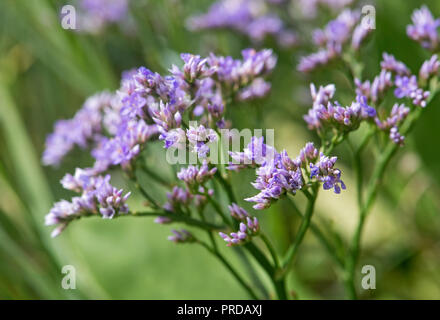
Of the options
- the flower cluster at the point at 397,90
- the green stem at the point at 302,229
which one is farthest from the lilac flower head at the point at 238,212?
the flower cluster at the point at 397,90

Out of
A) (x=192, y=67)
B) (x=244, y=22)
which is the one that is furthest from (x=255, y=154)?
(x=244, y=22)

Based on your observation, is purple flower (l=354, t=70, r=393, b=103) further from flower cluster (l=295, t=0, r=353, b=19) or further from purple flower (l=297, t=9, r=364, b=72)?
flower cluster (l=295, t=0, r=353, b=19)

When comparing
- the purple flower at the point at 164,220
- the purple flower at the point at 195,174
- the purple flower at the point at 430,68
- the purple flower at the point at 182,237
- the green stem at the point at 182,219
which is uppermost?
the purple flower at the point at 430,68

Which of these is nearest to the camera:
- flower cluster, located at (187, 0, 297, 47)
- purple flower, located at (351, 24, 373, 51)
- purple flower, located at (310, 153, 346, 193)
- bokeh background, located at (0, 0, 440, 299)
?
purple flower, located at (310, 153, 346, 193)

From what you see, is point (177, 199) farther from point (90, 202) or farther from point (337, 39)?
point (337, 39)

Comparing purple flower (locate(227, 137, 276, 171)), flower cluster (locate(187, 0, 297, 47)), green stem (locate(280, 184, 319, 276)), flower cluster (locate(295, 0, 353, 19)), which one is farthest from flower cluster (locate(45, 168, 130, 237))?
flower cluster (locate(295, 0, 353, 19))

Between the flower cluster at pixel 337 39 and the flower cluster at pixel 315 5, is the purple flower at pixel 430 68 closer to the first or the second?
the flower cluster at pixel 337 39

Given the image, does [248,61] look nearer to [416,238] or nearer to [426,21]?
[426,21]
